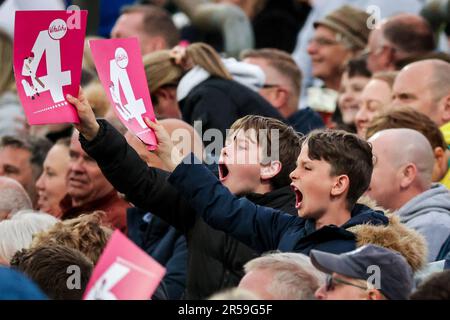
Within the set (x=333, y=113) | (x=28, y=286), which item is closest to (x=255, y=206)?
(x=28, y=286)

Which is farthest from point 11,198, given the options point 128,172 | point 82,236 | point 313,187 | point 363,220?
point 363,220

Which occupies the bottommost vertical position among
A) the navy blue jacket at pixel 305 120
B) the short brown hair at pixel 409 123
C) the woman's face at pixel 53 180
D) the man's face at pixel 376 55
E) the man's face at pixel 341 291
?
the woman's face at pixel 53 180

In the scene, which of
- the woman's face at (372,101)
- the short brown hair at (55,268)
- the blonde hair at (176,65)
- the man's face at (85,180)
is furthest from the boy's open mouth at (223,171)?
the woman's face at (372,101)

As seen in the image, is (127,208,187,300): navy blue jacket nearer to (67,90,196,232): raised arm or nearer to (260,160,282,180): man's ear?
(67,90,196,232): raised arm

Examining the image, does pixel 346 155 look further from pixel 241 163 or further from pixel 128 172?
pixel 128 172

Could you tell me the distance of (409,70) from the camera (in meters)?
7.99

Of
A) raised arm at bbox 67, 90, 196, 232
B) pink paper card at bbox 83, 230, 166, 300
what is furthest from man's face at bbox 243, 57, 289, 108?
pink paper card at bbox 83, 230, 166, 300

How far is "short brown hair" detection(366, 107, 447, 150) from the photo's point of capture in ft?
23.7

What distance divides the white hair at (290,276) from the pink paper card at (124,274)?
26.5 inches

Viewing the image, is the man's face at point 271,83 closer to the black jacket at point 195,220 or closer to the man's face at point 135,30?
the man's face at point 135,30

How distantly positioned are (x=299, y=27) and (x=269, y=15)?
1.12ft

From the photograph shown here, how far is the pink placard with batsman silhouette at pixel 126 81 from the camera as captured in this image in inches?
220

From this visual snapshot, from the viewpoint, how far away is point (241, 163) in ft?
19.7

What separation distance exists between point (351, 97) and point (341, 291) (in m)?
4.50
